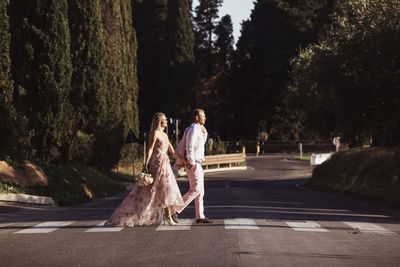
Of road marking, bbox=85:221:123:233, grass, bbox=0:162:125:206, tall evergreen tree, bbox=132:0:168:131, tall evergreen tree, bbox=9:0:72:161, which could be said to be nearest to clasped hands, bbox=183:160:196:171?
road marking, bbox=85:221:123:233

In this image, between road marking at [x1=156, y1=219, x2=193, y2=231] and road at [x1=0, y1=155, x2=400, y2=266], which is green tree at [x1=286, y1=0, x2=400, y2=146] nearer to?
road at [x1=0, y1=155, x2=400, y2=266]

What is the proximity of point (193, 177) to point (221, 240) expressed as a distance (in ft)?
8.79

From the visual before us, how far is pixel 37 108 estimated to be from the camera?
24281 millimetres

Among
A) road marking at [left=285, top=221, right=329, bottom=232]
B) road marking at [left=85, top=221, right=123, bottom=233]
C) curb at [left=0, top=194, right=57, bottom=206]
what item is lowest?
road marking at [left=285, top=221, right=329, bottom=232]

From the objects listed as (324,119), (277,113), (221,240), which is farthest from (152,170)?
(277,113)

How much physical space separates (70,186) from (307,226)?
40.7 feet

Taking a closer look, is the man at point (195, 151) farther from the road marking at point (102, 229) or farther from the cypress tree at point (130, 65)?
the cypress tree at point (130, 65)

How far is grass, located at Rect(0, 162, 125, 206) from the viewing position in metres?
21.0

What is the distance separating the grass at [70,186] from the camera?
21.0 metres

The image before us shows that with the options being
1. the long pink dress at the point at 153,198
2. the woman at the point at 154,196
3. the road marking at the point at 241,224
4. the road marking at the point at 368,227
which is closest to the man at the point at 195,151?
the woman at the point at 154,196

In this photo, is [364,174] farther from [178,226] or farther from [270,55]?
[270,55]

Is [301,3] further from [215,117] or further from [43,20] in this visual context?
[43,20]

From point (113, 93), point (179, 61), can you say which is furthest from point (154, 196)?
point (179, 61)

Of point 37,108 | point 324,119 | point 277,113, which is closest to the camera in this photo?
point 37,108
